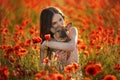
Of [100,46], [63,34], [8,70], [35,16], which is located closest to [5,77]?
[8,70]

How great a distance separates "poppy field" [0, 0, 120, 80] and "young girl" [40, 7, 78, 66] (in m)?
0.06

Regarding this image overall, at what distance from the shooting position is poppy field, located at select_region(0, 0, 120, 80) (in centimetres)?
256

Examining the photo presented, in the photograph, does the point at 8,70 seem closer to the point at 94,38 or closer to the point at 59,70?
the point at 59,70

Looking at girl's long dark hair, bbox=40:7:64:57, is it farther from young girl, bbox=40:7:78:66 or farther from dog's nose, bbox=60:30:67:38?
dog's nose, bbox=60:30:67:38

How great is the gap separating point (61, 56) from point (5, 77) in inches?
13.2

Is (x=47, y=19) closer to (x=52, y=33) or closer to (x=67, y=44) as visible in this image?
(x=52, y=33)

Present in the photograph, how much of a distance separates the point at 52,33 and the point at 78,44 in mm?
252

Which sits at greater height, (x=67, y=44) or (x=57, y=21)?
(x=57, y=21)

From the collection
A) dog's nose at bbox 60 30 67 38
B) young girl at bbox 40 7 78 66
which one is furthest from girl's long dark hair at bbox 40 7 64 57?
dog's nose at bbox 60 30 67 38

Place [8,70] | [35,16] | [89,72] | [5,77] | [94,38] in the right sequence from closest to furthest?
[89,72] → [5,77] → [8,70] → [94,38] → [35,16]

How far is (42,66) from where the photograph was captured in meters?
2.70

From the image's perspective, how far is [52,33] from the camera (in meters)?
2.73

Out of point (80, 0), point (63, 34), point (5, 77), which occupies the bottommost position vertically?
point (5, 77)

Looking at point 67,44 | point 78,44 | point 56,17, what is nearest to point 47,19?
point 56,17
